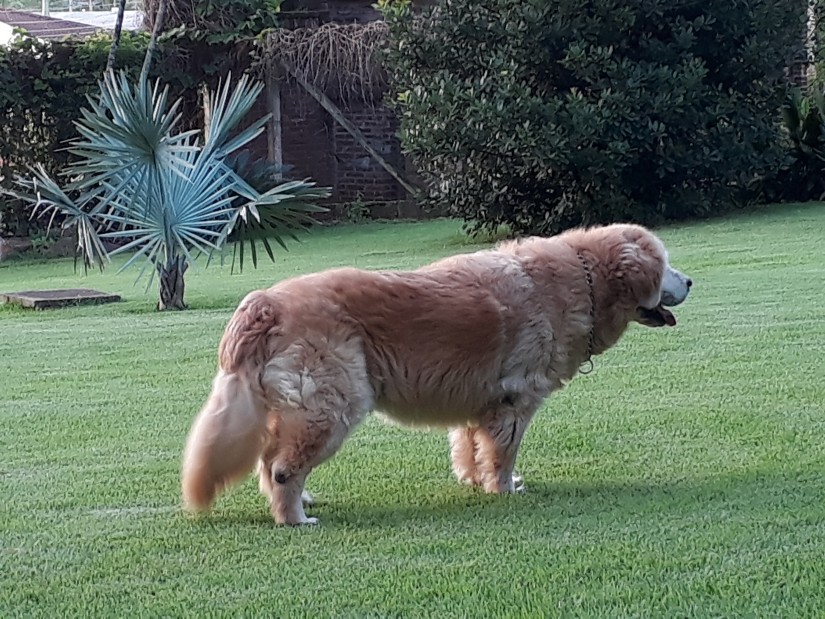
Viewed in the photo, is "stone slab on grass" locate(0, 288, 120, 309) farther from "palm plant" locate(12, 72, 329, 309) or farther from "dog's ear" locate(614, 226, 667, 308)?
"dog's ear" locate(614, 226, 667, 308)

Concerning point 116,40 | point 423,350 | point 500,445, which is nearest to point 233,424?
point 423,350

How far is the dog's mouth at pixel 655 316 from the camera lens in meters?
5.82

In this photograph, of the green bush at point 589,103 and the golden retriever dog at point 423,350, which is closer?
the golden retriever dog at point 423,350

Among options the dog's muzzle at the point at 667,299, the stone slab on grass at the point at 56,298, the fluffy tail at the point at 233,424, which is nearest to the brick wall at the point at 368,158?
the stone slab on grass at the point at 56,298

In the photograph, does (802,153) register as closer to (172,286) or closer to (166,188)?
(172,286)

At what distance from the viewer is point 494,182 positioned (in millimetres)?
17406

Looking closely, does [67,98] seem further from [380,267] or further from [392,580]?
[392,580]

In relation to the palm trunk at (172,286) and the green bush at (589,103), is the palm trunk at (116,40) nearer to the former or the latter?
the green bush at (589,103)

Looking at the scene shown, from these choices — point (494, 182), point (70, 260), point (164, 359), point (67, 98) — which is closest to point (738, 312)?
point (164, 359)

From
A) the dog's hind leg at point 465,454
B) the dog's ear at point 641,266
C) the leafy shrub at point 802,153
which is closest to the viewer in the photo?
the dog's hind leg at point 465,454

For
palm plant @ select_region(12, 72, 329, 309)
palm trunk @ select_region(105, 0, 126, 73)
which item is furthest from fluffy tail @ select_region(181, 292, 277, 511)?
palm trunk @ select_region(105, 0, 126, 73)

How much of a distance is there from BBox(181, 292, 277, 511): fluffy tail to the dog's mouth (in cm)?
187

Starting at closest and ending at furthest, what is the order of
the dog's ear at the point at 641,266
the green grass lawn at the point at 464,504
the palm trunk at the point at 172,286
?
1. the green grass lawn at the point at 464,504
2. the dog's ear at the point at 641,266
3. the palm trunk at the point at 172,286

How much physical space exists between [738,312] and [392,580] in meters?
6.62
